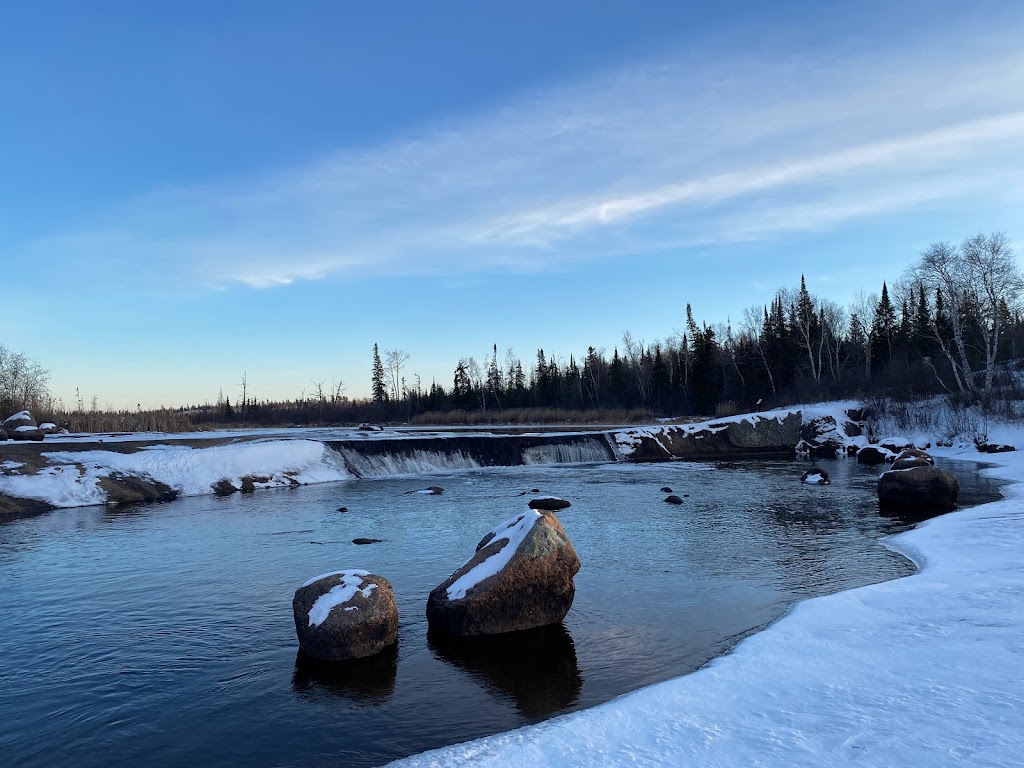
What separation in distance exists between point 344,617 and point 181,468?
876 inches

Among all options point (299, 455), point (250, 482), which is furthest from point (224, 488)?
point (299, 455)

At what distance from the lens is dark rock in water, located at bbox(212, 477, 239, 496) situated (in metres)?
27.8

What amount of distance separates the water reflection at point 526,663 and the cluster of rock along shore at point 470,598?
0.25 metres

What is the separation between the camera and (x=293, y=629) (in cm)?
1008

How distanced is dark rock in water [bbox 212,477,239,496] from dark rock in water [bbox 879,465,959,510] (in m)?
24.0

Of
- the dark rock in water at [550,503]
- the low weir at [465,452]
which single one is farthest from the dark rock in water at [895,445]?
the dark rock in water at [550,503]

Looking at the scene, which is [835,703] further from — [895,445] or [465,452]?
[895,445]

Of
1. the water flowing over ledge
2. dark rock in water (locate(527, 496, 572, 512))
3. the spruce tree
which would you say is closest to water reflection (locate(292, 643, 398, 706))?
dark rock in water (locate(527, 496, 572, 512))

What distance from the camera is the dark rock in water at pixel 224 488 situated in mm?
27828

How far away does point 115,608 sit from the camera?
11438 millimetres

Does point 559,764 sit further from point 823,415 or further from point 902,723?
point 823,415

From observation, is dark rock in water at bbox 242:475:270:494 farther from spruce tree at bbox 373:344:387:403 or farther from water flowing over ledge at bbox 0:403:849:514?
spruce tree at bbox 373:344:387:403

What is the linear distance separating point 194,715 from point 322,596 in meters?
2.19

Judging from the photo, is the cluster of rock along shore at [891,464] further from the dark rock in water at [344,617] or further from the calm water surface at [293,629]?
the dark rock in water at [344,617]
